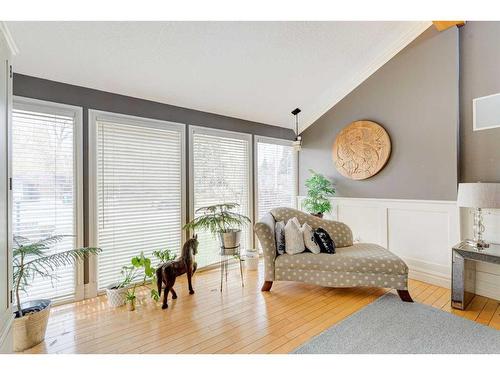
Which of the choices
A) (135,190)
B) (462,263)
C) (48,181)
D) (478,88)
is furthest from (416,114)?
(48,181)

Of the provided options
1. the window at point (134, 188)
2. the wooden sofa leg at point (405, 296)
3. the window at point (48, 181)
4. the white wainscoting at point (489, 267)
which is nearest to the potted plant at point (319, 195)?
the wooden sofa leg at point (405, 296)

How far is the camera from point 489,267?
110 inches

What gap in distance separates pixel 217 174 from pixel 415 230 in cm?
283

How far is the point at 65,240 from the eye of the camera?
2.68m

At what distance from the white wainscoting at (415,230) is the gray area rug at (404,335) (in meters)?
0.87

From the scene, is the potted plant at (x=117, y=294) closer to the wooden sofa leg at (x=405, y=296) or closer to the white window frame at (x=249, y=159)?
the white window frame at (x=249, y=159)

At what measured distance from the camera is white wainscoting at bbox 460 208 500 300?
274cm

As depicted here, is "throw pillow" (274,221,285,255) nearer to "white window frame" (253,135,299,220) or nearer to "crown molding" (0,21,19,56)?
"white window frame" (253,135,299,220)

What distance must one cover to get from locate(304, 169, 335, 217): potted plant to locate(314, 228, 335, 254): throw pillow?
921 mm

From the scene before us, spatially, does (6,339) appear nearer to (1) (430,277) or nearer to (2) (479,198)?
(2) (479,198)
